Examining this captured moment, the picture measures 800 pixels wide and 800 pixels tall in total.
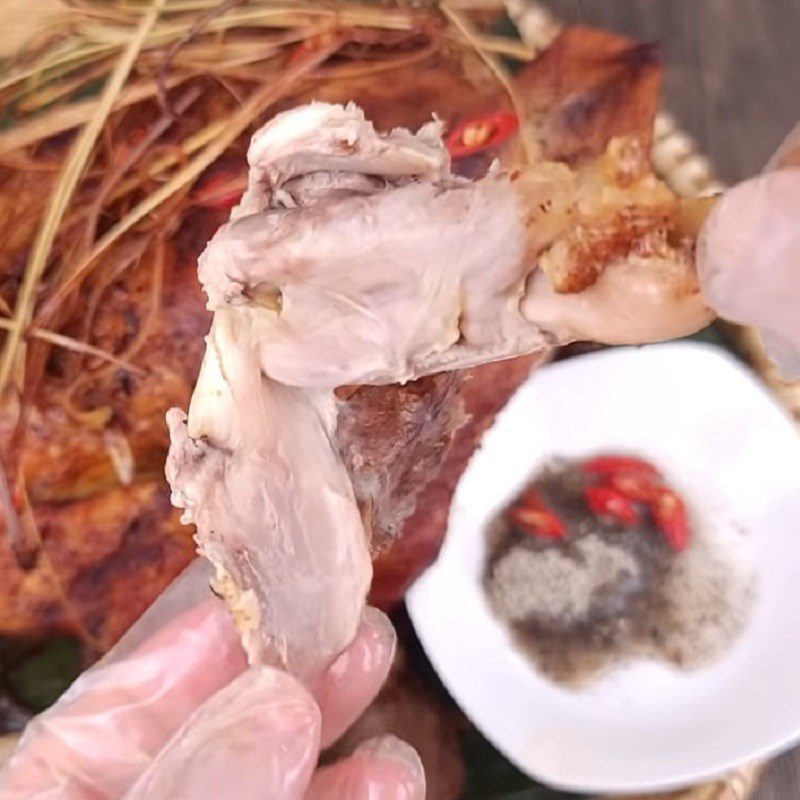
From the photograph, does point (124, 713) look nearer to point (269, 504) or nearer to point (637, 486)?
point (269, 504)

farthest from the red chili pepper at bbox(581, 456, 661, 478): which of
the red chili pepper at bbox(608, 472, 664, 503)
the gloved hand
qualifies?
the gloved hand

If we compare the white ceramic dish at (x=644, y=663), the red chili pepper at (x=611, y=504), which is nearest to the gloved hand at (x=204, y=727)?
the white ceramic dish at (x=644, y=663)

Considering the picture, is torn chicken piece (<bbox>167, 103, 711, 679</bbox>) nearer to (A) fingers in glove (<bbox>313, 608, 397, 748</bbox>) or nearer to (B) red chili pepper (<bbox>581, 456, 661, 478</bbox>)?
(A) fingers in glove (<bbox>313, 608, 397, 748</bbox>)

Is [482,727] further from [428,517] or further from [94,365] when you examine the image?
[94,365]

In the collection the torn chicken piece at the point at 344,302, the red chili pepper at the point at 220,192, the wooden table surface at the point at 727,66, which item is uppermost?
the torn chicken piece at the point at 344,302

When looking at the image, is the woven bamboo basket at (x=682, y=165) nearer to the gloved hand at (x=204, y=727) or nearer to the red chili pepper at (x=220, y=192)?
the red chili pepper at (x=220, y=192)

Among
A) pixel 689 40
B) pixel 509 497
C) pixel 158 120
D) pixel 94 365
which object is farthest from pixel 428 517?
pixel 689 40
